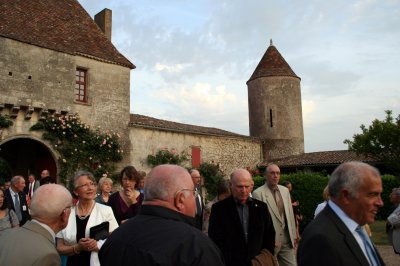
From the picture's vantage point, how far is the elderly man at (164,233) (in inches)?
79.2

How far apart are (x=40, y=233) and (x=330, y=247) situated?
2046mm

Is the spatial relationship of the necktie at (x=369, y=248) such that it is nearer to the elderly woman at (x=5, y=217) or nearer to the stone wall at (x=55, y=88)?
the elderly woman at (x=5, y=217)

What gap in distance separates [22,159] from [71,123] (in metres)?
4.68

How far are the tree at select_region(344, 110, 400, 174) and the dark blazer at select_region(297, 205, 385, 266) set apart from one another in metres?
21.2

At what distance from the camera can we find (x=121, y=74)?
64.7ft

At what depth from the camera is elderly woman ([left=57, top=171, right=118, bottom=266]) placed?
13.1ft

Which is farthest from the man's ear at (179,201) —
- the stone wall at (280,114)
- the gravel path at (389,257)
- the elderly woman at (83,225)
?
the stone wall at (280,114)

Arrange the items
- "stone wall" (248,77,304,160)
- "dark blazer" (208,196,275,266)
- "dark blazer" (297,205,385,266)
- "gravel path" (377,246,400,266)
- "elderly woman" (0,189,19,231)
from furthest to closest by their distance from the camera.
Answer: "stone wall" (248,77,304,160) < "gravel path" (377,246,400,266) < "elderly woman" (0,189,19,231) < "dark blazer" (208,196,275,266) < "dark blazer" (297,205,385,266)

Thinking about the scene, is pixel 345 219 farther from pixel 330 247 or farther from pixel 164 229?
pixel 164 229

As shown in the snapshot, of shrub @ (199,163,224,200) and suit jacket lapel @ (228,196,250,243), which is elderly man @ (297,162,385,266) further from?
shrub @ (199,163,224,200)

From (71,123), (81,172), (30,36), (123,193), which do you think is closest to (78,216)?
(81,172)

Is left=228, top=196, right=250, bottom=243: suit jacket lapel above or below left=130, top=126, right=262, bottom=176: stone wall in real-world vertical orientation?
below

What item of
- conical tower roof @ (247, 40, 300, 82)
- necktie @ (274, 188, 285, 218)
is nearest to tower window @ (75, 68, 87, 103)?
necktie @ (274, 188, 285, 218)

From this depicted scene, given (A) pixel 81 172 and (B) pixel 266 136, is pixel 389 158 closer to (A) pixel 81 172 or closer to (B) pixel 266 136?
(B) pixel 266 136
